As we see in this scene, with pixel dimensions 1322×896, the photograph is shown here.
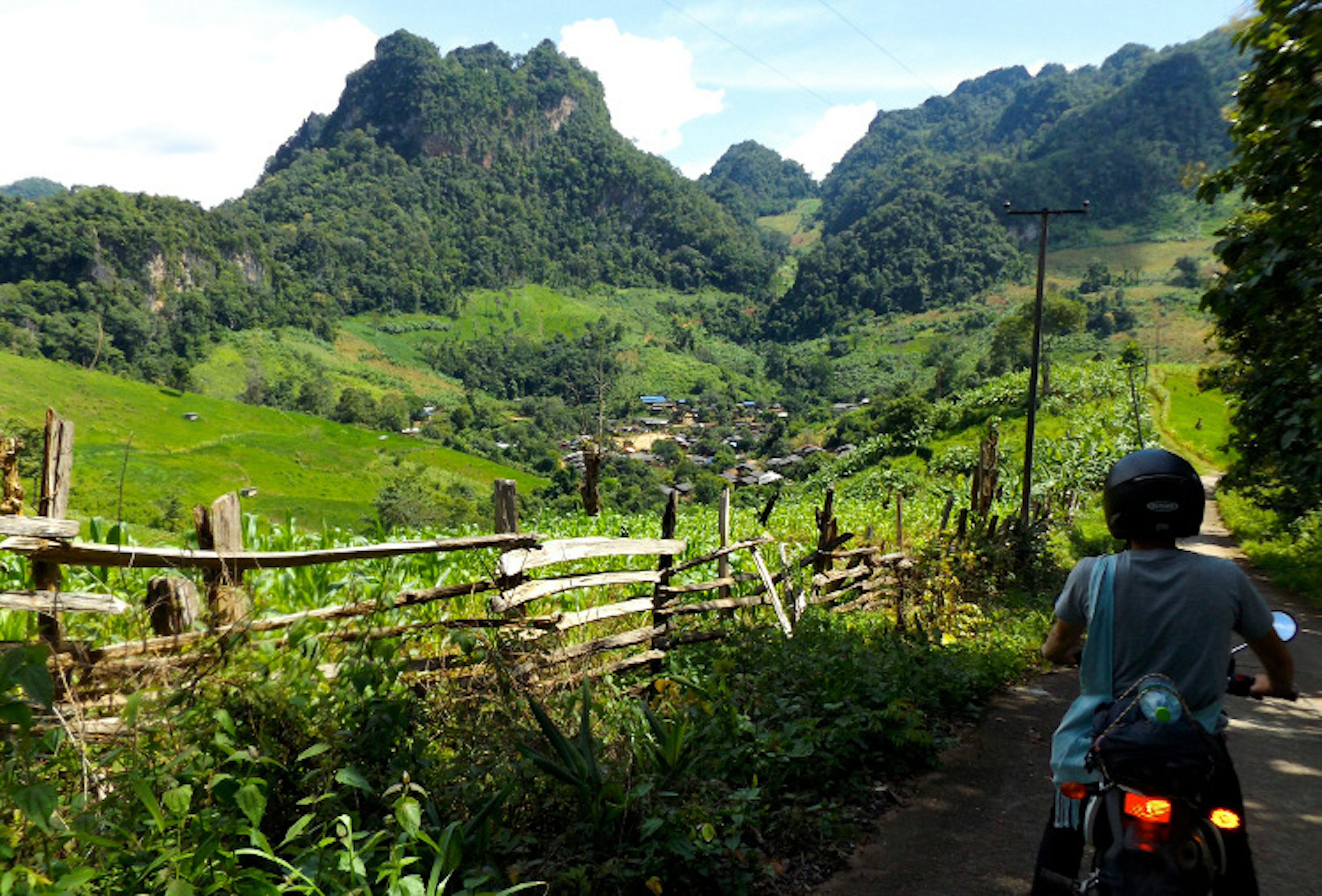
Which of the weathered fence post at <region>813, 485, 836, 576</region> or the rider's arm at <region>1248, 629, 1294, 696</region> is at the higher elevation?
the rider's arm at <region>1248, 629, 1294, 696</region>

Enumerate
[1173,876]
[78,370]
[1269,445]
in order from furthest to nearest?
[78,370]
[1269,445]
[1173,876]

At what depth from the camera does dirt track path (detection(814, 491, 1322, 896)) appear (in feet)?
13.0

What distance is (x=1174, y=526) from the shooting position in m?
2.48

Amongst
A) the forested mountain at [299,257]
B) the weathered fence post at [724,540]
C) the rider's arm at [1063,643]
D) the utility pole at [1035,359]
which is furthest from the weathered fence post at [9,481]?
the forested mountain at [299,257]

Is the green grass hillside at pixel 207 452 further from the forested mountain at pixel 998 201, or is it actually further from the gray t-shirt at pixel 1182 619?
the forested mountain at pixel 998 201

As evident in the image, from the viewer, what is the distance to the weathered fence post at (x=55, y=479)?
3846 mm

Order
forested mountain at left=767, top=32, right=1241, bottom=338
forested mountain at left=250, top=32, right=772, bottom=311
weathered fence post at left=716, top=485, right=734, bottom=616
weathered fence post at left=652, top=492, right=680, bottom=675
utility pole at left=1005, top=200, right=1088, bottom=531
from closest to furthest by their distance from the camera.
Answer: weathered fence post at left=652, top=492, right=680, bottom=675
weathered fence post at left=716, top=485, right=734, bottom=616
utility pole at left=1005, top=200, right=1088, bottom=531
forested mountain at left=767, top=32, right=1241, bottom=338
forested mountain at left=250, top=32, right=772, bottom=311

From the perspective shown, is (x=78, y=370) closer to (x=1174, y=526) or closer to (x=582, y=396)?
(x=582, y=396)

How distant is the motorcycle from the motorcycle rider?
0.20 meters

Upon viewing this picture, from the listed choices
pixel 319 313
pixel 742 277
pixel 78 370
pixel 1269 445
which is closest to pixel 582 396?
pixel 319 313

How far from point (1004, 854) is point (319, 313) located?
14993 centimetres

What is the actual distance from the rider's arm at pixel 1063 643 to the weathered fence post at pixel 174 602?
3788mm

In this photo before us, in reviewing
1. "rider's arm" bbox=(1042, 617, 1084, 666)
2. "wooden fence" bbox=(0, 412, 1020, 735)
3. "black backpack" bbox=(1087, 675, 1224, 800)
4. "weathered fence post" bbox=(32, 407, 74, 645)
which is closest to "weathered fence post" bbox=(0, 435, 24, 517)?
"weathered fence post" bbox=(32, 407, 74, 645)

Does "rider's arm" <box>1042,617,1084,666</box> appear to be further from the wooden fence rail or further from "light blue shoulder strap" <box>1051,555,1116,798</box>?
the wooden fence rail
